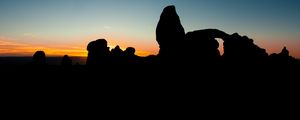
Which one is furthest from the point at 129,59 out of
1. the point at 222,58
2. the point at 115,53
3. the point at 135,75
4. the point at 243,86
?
the point at 243,86

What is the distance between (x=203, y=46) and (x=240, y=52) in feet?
18.5

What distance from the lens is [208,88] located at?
29.8m

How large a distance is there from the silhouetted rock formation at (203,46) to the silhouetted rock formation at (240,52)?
1503 millimetres

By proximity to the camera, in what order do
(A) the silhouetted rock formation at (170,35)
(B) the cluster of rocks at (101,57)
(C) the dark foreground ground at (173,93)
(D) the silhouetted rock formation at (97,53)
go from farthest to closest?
(D) the silhouetted rock formation at (97,53), (B) the cluster of rocks at (101,57), (A) the silhouetted rock formation at (170,35), (C) the dark foreground ground at (173,93)

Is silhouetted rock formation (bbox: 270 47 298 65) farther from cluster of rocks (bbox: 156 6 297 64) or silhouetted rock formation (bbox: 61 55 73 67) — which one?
silhouetted rock formation (bbox: 61 55 73 67)

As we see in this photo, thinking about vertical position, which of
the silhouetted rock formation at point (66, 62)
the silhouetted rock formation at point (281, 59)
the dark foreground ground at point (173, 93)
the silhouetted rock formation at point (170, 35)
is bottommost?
the dark foreground ground at point (173, 93)

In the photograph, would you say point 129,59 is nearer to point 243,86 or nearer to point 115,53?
point 115,53

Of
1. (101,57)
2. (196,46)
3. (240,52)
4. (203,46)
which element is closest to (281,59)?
(240,52)

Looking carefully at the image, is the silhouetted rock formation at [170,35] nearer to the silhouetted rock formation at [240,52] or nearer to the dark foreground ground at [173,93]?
the dark foreground ground at [173,93]

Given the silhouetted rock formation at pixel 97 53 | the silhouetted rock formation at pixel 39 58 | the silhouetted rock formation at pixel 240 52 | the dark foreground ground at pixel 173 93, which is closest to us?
the dark foreground ground at pixel 173 93

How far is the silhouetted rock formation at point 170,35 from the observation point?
36312 mm

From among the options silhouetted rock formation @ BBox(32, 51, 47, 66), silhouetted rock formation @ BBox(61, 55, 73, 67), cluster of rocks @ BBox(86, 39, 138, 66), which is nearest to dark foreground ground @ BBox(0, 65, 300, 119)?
cluster of rocks @ BBox(86, 39, 138, 66)

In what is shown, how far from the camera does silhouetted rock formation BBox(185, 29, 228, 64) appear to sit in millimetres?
35562

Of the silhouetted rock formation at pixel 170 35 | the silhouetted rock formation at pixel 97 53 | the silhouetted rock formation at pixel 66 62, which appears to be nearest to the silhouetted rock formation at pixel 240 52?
the silhouetted rock formation at pixel 170 35
